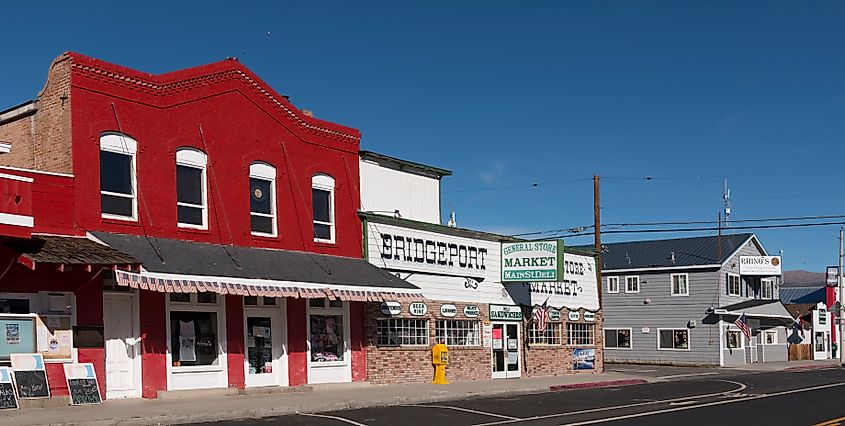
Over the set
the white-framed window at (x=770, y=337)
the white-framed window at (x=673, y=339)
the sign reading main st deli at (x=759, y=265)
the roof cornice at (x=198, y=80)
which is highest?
the roof cornice at (x=198, y=80)

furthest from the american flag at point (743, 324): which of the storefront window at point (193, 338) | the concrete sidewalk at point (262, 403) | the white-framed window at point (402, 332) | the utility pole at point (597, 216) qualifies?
the storefront window at point (193, 338)

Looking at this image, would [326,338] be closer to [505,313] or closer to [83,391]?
[83,391]

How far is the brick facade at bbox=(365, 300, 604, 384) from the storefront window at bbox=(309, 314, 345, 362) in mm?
1046

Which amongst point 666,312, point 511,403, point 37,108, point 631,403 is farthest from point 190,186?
point 666,312

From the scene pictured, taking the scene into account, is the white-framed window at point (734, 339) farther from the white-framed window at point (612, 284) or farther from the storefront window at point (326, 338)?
the storefront window at point (326, 338)

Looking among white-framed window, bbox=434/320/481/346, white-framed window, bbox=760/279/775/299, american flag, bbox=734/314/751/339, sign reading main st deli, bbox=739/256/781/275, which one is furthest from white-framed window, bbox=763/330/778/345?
white-framed window, bbox=434/320/481/346

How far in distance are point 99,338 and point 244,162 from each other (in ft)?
19.9

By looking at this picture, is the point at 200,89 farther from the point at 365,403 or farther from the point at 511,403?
the point at 511,403

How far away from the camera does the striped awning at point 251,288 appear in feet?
61.6

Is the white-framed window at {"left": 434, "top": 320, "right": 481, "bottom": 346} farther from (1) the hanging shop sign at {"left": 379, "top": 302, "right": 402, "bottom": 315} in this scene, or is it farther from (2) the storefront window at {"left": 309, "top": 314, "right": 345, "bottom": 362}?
(2) the storefront window at {"left": 309, "top": 314, "right": 345, "bottom": 362}

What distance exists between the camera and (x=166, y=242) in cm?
2131

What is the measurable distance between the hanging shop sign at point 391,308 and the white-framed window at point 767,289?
120ft

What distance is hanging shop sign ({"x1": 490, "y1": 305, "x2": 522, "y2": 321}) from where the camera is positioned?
105ft

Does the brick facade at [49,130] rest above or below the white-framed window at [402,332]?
above
